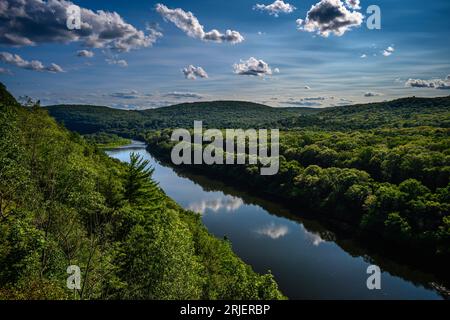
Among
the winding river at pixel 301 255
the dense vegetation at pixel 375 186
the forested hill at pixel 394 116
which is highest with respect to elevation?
the forested hill at pixel 394 116

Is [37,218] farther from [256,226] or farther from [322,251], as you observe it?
Answer: [256,226]

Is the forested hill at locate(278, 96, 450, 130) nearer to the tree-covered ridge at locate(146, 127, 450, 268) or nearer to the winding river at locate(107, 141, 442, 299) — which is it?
the tree-covered ridge at locate(146, 127, 450, 268)

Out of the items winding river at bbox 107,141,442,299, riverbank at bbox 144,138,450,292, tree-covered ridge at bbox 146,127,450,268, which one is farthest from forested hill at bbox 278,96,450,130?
winding river at bbox 107,141,442,299

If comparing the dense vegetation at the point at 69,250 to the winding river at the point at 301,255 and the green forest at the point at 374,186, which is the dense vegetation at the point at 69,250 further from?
the green forest at the point at 374,186

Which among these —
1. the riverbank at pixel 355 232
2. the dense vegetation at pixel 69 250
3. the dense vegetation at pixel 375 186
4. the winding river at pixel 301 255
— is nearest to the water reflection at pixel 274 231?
the winding river at pixel 301 255

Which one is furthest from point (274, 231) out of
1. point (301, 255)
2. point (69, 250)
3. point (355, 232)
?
point (69, 250)

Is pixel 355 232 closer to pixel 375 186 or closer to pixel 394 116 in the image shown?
pixel 375 186
